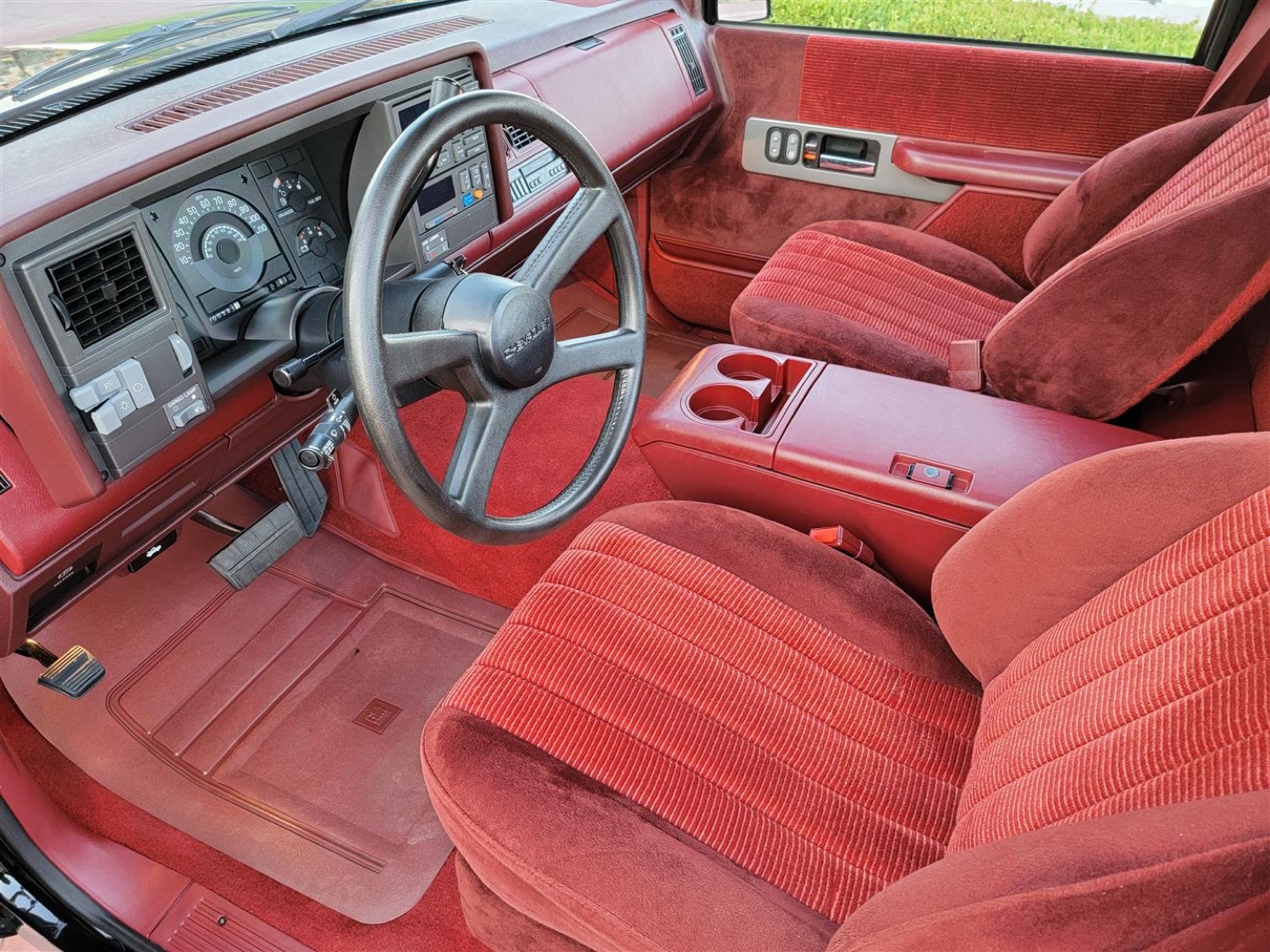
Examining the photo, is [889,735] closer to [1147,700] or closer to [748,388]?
[1147,700]

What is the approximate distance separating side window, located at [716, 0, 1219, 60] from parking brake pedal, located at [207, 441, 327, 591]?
5.23ft

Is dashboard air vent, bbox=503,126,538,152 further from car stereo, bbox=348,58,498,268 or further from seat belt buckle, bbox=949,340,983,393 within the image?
seat belt buckle, bbox=949,340,983,393

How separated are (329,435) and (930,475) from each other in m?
0.76

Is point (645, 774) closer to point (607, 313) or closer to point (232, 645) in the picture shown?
point (232, 645)

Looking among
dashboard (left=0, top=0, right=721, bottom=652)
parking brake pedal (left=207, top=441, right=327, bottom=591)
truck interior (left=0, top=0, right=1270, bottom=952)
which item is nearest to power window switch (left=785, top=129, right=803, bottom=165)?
truck interior (left=0, top=0, right=1270, bottom=952)

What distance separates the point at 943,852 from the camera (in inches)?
36.5

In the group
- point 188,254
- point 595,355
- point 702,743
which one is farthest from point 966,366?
point 188,254

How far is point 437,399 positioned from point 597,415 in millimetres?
374

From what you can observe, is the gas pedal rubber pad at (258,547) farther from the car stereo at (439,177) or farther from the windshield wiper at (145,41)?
the windshield wiper at (145,41)

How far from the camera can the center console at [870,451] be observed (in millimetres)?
1209

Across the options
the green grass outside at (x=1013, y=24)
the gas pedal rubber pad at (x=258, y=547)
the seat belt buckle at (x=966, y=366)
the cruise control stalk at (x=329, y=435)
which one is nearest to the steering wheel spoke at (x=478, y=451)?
the cruise control stalk at (x=329, y=435)

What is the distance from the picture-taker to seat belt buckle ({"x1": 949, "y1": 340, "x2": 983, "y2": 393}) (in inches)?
58.0

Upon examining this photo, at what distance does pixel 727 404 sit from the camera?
1470mm

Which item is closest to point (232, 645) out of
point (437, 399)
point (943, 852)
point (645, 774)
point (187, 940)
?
point (187, 940)
